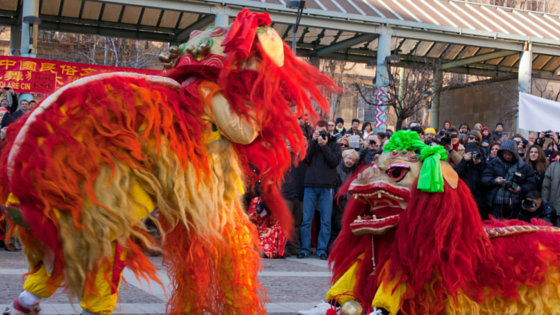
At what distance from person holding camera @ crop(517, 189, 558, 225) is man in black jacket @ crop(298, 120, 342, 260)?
265cm

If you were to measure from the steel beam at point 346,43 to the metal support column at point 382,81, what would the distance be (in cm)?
52

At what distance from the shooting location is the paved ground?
13.4ft

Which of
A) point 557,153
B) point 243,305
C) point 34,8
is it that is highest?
point 34,8

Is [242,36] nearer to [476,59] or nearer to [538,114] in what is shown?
[538,114]

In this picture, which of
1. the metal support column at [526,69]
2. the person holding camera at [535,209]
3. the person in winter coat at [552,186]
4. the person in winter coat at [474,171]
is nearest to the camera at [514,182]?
the person holding camera at [535,209]

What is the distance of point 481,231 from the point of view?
361cm

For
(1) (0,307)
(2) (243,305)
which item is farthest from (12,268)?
(2) (243,305)

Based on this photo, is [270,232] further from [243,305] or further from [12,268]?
[243,305]

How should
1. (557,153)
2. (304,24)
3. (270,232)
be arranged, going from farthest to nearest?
(304,24) → (557,153) → (270,232)

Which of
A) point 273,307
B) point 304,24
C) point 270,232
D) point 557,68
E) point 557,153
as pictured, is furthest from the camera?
point 557,68

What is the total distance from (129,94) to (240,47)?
619 millimetres

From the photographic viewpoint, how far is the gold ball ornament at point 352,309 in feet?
11.4

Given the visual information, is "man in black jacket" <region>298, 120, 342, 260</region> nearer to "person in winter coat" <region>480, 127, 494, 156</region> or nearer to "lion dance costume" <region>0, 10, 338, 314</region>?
"person in winter coat" <region>480, 127, 494, 156</region>

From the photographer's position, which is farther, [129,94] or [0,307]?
[0,307]
